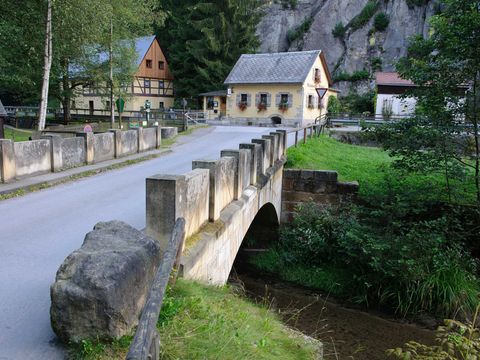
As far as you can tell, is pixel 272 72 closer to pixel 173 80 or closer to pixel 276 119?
pixel 276 119

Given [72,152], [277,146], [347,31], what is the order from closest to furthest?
[72,152], [277,146], [347,31]

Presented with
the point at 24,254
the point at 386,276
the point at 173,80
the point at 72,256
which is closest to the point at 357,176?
the point at 386,276

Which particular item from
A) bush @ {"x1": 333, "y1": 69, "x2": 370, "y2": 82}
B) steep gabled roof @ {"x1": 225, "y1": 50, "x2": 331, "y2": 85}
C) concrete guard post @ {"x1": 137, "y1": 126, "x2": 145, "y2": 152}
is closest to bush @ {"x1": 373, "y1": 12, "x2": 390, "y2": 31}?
bush @ {"x1": 333, "y1": 69, "x2": 370, "y2": 82}

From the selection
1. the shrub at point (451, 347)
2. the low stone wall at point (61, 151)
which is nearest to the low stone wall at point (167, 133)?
the low stone wall at point (61, 151)

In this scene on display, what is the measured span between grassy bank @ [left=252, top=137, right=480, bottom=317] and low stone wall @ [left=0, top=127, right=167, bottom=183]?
5.37 metres

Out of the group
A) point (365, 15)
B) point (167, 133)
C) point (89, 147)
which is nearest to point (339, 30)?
point (365, 15)

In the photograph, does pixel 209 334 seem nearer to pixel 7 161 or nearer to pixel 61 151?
pixel 7 161

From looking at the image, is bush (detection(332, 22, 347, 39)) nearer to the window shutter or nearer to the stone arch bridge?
the window shutter

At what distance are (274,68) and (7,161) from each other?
34589mm

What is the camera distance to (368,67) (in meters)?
54.5

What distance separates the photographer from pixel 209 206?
578 cm

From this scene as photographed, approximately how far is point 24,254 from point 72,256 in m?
2.47

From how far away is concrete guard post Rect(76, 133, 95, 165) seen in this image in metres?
12.0

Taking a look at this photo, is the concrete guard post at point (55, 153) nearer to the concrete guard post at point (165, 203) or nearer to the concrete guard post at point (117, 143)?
the concrete guard post at point (117, 143)
